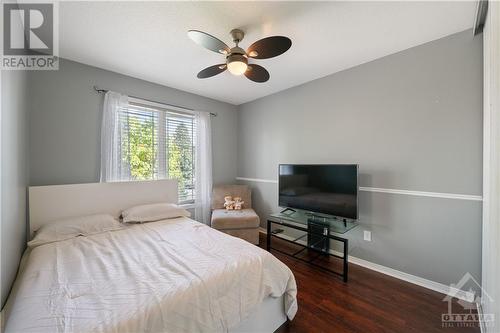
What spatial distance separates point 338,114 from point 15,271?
3.64 m

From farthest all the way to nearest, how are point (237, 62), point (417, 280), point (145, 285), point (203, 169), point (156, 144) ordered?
1. point (203, 169)
2. point (156, 144)
3. point (417, 280)
4. point (237, 62)
5. point (145, 285)

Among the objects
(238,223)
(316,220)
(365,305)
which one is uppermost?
(316,220)

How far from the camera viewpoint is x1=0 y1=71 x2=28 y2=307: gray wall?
127 centimetres

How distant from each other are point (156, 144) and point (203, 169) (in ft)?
2.95

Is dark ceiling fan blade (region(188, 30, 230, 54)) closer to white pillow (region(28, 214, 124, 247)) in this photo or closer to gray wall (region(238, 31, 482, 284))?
gray wall (region(238, 31, 482, 284))

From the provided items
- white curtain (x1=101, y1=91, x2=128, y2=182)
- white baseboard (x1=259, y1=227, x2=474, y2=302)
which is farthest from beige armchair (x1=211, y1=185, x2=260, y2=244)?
white curtain (x1=101, y1=91, x2=128, y2=182)

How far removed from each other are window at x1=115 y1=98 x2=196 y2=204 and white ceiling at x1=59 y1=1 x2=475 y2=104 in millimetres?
696

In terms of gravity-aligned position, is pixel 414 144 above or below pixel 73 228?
above

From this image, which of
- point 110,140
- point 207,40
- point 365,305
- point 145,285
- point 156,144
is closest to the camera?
point 145,285

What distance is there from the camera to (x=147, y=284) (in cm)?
124

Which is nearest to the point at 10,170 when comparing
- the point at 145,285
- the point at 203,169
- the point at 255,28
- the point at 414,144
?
the point at 145,285

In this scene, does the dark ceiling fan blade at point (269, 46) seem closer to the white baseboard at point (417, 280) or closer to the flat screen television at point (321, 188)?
the flat screen television at point (321, 188)

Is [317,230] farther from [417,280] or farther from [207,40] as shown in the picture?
[207,40]

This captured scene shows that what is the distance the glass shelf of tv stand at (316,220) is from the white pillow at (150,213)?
1449 millimetres
